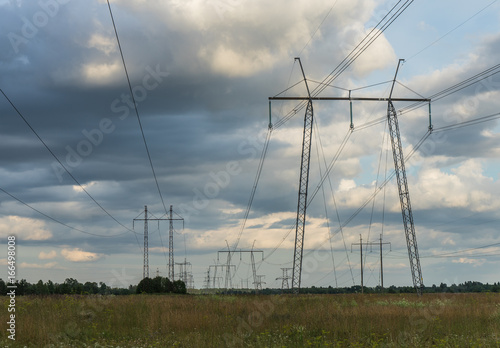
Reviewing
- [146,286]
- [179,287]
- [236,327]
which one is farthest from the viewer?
[179,287]

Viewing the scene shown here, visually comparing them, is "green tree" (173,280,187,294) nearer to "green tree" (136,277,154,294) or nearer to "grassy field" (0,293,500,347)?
"green tree" (136,277,154,294)

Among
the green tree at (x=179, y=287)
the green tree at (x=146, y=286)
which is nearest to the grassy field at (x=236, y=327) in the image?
the green tree at (x=146, y=286)

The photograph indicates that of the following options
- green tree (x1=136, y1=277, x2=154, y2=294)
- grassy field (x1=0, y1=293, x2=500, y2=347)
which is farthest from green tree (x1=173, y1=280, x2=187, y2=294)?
grassy field (x1=0, y1=293, x2=500, y2=347)

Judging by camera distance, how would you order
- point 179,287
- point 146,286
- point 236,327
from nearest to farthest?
point 236,327 → point 146,286 → point 179,287

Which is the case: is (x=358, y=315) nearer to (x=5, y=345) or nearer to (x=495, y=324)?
(x=495, y=324)

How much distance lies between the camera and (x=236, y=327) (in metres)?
21.2

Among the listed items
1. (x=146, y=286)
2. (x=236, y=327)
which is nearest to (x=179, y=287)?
(x=146, y=286)

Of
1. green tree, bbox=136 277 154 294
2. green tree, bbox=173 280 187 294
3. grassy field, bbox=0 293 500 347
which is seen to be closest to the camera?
Answer: grassy field, bbox=0 293 500 347

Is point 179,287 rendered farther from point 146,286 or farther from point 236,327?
point 236,327

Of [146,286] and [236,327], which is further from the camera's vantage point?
[146,286]

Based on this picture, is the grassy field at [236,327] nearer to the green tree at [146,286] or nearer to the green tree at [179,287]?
the green tree at [146,286]

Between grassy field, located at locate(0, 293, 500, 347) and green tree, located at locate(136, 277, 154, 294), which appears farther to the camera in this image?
green tree, located at locate(136, 277, 154, 294)

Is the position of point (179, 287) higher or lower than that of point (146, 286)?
lower

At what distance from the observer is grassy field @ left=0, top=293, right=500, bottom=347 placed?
17.6m
